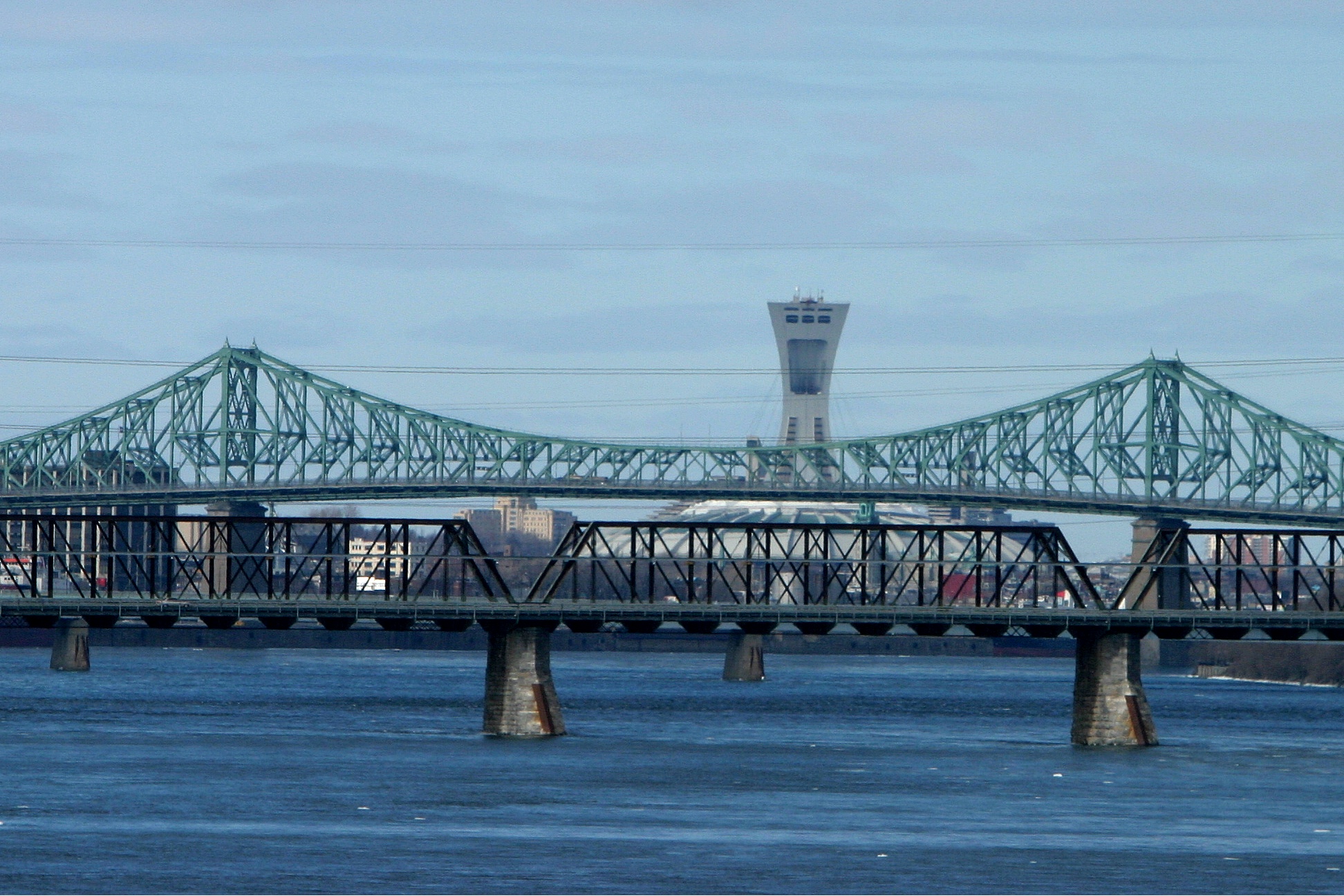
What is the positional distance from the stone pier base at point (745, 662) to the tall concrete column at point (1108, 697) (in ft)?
212

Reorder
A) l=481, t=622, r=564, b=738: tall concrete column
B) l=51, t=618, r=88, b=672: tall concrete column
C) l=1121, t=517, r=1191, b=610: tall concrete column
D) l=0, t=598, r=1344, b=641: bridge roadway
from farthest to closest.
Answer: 1. l=51, t=618, r=88, b=672: tall concrete column
2. l=1121, t=517, r=1191, b=610: tall concrete column
3. l=481, t=622, r=564, b=738: tall concrete column
4. l=0, t=598, r=1344, b=641: bridge roadway

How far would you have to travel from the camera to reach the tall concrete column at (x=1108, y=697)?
75.4m

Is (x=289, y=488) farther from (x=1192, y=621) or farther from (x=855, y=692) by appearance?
(x=1192, y=621)

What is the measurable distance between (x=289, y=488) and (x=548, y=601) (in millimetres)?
106190

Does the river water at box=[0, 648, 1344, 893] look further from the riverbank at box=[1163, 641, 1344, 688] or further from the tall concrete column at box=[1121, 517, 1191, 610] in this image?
the riverbank at box=[1163, 641, 1344, 688]

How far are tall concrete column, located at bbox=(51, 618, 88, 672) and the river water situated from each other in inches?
1229

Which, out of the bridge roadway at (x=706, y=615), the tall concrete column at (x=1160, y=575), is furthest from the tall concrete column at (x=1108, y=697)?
the tall concrete column at (x=1160, y=575)

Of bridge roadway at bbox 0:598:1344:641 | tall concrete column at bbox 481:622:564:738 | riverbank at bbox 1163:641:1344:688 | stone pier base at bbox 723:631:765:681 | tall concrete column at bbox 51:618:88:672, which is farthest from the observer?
riverbank at bbox 1163:641:1344:688

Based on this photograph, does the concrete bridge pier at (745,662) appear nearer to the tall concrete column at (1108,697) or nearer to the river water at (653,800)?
the river water at (653,800)

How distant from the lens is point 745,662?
465 feet

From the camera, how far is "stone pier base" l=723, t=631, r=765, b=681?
141 m

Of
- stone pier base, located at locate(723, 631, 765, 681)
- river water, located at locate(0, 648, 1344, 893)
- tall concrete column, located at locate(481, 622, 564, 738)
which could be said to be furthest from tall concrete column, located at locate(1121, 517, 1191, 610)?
stone pier base, located at locate(723, 631, 765, 681)

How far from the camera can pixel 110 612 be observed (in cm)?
7650

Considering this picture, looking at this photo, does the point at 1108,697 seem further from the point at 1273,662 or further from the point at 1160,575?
the point at 1273,662
